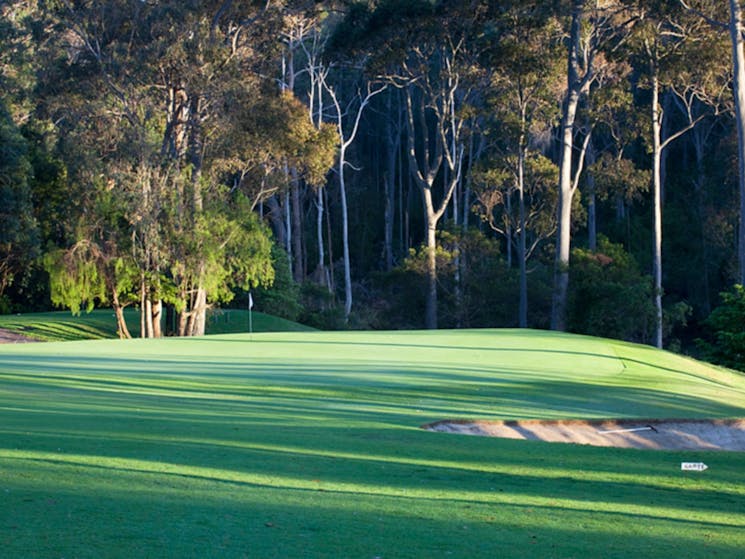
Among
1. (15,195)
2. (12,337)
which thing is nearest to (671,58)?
(15,195)

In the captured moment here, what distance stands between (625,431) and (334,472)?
5.19 meters

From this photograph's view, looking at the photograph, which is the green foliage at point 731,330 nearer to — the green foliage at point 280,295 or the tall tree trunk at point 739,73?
the tall tree trunk at point 739,73

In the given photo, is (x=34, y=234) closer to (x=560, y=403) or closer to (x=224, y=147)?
(x=224, y=147)

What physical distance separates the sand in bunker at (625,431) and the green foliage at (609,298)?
75.3ft

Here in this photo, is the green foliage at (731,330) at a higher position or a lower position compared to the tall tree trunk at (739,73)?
lower

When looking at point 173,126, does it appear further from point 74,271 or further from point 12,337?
point 12,337

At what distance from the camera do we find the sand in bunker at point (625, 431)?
1062 cm

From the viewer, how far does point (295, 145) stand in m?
35.0

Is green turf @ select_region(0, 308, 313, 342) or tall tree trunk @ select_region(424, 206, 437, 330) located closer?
green turf @ select_region(0, 308, 313, 342)

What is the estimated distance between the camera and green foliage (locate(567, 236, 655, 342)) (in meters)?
34.4

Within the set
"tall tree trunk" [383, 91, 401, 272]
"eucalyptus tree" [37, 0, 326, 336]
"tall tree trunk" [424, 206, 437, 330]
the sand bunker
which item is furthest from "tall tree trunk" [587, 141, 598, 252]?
the sand bunker

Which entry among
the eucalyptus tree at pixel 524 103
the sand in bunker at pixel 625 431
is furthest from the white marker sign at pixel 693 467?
the eucalyptus tree at pixel 524 103

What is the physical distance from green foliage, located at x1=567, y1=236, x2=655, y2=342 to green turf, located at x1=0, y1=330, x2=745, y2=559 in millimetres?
19337

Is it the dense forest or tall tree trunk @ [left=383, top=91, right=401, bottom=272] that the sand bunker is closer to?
the dense forest
